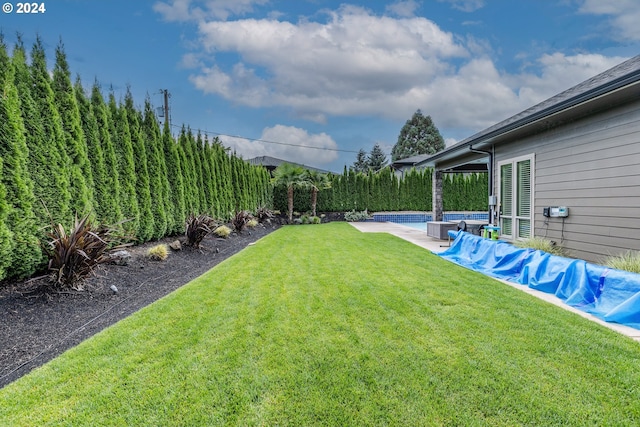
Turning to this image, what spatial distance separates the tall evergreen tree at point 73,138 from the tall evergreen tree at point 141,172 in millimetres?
1643

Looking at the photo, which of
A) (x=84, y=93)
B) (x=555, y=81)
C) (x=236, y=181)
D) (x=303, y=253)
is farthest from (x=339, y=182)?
(x=84, y=93)

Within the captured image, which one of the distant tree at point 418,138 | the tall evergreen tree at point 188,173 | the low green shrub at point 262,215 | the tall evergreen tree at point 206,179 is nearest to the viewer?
the tall evergreen tree at point 188,173

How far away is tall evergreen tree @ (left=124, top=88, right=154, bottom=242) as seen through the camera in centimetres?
702

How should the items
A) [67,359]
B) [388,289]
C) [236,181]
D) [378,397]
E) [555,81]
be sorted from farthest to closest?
[236,181]
[555,81]
[388,289]
[67,359]
[378,397]

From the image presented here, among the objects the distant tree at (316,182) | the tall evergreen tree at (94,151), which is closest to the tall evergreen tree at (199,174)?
the tall evergreen tree at (94,151)

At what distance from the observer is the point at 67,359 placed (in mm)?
2537

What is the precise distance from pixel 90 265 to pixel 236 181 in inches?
389

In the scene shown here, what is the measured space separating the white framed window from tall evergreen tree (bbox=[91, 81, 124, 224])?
8615mm

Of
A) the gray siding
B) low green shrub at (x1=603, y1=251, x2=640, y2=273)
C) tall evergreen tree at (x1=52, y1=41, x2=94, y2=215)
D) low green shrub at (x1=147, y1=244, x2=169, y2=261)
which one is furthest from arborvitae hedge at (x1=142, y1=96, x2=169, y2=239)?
the gray siding

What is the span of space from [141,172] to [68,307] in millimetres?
4279

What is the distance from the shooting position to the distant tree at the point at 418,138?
4541 cm

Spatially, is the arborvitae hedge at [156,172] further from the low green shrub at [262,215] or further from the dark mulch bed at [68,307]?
the low green shrub at [262,215]

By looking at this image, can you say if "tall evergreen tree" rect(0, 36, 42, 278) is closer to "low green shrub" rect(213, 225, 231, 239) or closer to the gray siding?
"low green shrub" rect(213, 225, 231, 239)

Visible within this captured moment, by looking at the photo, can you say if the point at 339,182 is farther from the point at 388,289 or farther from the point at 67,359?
the point at 67,359
